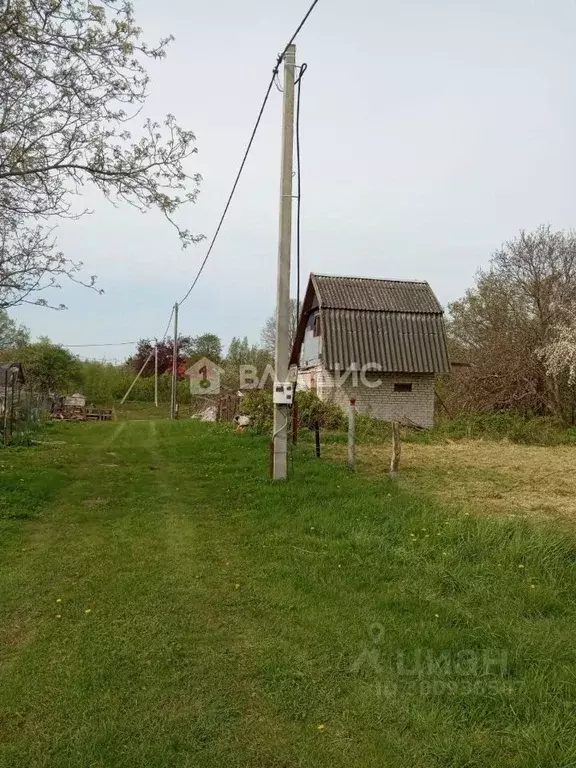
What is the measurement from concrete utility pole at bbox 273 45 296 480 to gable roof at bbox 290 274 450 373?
38.0 feet

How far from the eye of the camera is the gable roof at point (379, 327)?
20.6 metres

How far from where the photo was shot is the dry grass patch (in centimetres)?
786

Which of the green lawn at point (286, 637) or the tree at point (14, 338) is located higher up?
the tree at point (14, 338)

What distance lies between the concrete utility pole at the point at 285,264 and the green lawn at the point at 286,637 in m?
1.59

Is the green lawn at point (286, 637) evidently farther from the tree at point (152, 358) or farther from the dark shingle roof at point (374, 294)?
the tree at point (152, 358)

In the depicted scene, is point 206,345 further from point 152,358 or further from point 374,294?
point 374,294

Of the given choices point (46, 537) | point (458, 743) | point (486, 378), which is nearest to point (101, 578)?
point (46, 537)

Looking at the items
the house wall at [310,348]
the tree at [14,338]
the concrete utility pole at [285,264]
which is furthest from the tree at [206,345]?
the concrete utility pole at [285,264]

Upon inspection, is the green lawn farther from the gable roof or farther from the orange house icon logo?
the orange house icon logo

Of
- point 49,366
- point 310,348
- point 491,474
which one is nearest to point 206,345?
point 49,366

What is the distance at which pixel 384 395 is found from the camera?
21.3 metres

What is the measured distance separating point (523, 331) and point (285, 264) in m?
16.8

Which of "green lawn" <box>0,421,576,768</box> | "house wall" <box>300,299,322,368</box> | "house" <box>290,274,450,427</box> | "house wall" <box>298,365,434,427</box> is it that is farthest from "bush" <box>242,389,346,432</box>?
"green lawn" <box>0,421,576,768</box>

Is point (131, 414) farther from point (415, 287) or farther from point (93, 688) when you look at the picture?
point (93, 688)
